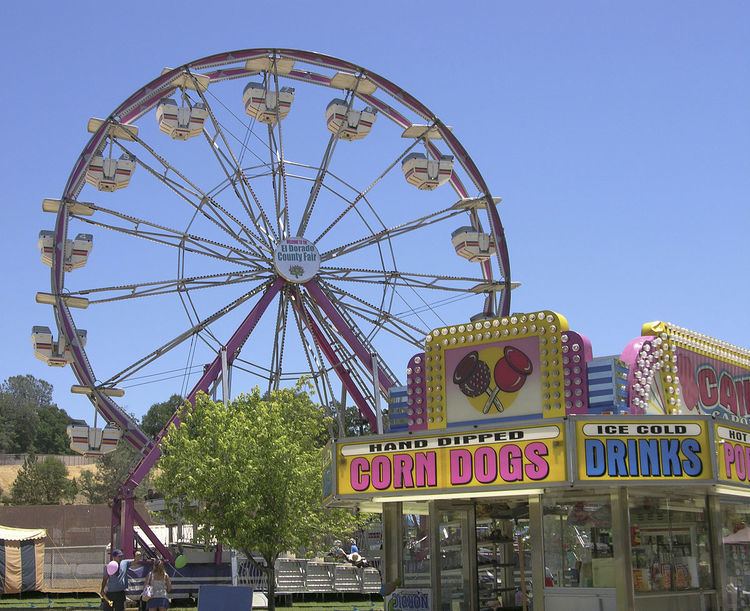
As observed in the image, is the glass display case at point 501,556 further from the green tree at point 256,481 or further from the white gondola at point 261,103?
the white gondola at point 261,103

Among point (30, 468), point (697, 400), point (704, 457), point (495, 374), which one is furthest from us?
point (30, 468)

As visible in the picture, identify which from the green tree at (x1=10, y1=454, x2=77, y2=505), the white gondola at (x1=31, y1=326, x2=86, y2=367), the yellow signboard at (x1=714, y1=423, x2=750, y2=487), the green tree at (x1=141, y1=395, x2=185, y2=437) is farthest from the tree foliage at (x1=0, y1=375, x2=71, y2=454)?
the yellow signboard at (x1=714, y1=423, x2=750, y2=487)

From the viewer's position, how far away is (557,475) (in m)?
13.4

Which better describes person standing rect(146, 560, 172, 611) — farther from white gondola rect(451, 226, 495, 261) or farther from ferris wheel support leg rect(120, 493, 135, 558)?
white gondola rect(451, 226, 495, 261)

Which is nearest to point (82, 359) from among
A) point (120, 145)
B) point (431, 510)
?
point (120, 145)

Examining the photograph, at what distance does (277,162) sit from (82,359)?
7682 millimetres

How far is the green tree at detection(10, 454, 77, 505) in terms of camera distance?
77.1 metres

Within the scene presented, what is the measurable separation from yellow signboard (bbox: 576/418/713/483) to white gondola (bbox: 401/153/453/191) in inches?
750

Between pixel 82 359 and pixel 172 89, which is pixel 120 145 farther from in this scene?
pixel 82 359

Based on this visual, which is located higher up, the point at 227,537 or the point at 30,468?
the point at 30,468

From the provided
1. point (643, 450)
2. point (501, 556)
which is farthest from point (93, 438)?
point (643, 450)

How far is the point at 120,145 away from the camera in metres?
29.6

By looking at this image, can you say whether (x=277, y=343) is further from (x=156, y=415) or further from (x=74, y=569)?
(x=156, y=415)

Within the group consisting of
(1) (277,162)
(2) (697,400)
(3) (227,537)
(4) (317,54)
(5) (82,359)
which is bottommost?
(3) (227,537)
